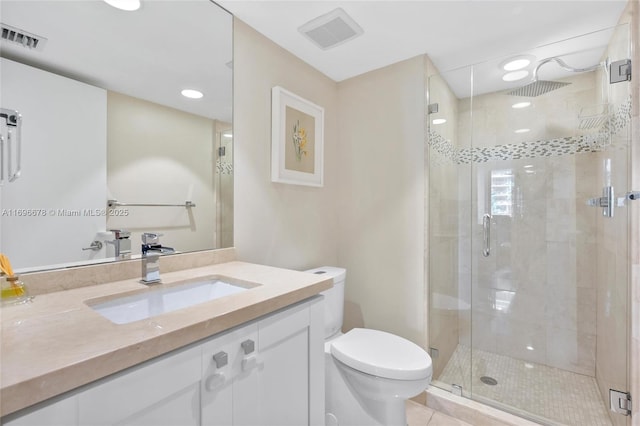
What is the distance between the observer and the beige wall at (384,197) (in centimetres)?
197

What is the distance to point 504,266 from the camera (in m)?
2.24

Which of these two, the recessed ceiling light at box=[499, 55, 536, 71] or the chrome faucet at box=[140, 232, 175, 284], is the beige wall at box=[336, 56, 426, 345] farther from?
the chrome faucet at box=[140, 232, 175, 284]

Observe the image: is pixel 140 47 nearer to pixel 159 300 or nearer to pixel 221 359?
pixel 159 300

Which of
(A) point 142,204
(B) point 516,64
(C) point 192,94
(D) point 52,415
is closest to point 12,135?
(A) point 142,204

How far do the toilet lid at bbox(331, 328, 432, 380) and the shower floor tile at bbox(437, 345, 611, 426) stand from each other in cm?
68

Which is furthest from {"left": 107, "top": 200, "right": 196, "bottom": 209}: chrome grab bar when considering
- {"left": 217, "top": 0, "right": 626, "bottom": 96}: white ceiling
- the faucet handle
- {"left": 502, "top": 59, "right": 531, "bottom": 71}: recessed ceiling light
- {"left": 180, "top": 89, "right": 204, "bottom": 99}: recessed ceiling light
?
{"left": 502, "top": 59, "right": 531, "bottom": 71}: recessed ceiling light

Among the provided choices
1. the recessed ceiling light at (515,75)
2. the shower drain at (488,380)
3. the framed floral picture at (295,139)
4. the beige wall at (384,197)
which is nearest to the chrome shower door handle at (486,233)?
the beige wall at (384,197)

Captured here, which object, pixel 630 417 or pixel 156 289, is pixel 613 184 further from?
pixel 156 289

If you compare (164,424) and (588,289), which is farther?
(588,289)

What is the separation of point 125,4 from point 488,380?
283 centimetres

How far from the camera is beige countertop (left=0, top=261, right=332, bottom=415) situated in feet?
1.60

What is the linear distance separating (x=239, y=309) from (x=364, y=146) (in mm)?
1687

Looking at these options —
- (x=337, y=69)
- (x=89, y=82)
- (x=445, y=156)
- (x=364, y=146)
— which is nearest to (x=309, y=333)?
(x=89, y=82)

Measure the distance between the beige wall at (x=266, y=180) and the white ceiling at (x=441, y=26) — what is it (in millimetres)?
135
